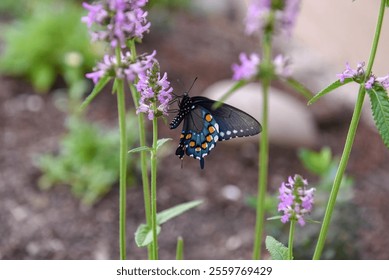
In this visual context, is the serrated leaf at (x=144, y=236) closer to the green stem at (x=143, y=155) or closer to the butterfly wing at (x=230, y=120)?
the green stem at (x=143, y=155)

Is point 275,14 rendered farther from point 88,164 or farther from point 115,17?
point 88,164

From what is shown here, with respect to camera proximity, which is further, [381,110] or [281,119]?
[281,119]

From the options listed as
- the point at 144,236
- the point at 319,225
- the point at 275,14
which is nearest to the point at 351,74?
the point at 275,14

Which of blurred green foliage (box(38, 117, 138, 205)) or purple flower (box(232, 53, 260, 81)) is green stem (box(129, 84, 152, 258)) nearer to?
purple flower (box(232, 53, 260, 81))

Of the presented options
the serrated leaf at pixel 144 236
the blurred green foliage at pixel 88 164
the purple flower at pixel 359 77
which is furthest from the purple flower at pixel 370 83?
the blurred green foliage at pixel 88 164

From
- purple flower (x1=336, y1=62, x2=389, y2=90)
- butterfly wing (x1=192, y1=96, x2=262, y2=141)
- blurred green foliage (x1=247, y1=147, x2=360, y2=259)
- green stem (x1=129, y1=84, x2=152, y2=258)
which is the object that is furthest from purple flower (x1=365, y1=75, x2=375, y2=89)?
blurred green foliage (x1=247, y1=147, x2=360, y2=259)
